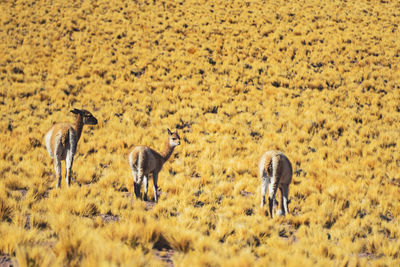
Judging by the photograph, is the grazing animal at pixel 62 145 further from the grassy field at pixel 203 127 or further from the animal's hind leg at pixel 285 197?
the animal's hind leg at pixel 285 197

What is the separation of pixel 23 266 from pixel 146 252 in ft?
4.62

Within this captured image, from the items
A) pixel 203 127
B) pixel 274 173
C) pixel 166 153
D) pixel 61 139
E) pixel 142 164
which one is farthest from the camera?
pixel 203 127

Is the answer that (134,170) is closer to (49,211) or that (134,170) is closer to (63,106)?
(49,211)

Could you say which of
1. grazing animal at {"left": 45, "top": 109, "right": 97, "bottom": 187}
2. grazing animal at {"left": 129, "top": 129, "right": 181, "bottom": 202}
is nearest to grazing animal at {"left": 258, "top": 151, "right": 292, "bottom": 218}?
grazing animal at {"left": 129, "top": 129, "right": 181, "bottom": 202}

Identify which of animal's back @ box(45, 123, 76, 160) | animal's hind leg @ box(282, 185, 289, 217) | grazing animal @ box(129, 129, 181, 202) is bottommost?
animal's hind leg @ box(282, 185, 289, 217)

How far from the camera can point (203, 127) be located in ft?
35.8

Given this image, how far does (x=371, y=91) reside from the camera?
14.4 meters

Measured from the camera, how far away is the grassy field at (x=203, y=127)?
3.76m

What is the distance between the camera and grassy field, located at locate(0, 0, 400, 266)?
376cm

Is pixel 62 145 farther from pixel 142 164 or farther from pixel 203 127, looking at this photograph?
pixel 203 127

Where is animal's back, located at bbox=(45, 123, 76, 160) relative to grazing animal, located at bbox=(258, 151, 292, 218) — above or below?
above

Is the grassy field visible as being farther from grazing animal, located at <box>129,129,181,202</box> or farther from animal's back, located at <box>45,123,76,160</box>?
animal's back, located at <box>45,123,76,160</box>

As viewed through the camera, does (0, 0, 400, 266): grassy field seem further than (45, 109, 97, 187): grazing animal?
No

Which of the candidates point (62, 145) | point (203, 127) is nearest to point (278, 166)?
point (62, 145)
